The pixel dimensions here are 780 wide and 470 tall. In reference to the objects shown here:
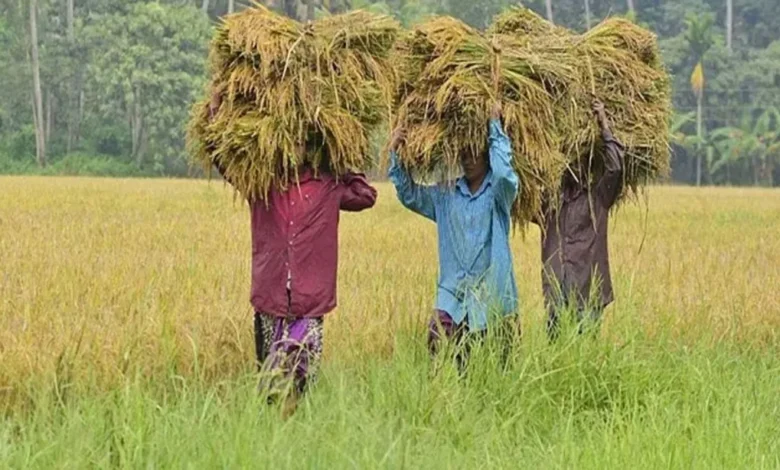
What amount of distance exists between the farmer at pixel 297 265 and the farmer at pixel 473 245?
1.25 feet

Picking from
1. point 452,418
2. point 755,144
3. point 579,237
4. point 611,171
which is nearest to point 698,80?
point 755,144

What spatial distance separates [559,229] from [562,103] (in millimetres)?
671

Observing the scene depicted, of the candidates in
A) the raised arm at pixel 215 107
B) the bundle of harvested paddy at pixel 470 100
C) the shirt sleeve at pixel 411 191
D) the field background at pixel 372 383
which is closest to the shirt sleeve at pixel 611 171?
the bundle of harvested paddy at pixel 470 100

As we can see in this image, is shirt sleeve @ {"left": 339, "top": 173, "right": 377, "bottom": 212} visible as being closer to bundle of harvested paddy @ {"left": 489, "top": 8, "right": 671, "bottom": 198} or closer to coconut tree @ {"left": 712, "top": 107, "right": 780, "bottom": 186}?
bundle of harvested paddy @ {"left": 489, "top": 8, "right": 671, "bottom": 198}

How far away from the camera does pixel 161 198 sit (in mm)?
17875

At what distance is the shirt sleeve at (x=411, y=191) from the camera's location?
4410 mm

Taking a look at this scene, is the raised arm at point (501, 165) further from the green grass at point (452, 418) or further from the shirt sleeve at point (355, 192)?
the green grass at point (452, 418)

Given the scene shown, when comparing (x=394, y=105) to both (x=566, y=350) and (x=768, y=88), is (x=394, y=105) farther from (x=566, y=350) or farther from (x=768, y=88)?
(x=768, y=88)

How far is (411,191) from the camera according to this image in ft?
14.6

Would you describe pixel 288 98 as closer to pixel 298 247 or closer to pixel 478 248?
pixel 298 247

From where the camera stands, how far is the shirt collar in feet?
14.1

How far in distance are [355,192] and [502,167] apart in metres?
0.64

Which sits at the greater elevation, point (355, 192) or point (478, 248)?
point (355, 192)

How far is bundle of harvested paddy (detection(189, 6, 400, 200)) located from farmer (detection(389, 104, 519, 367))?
10.0 inches
